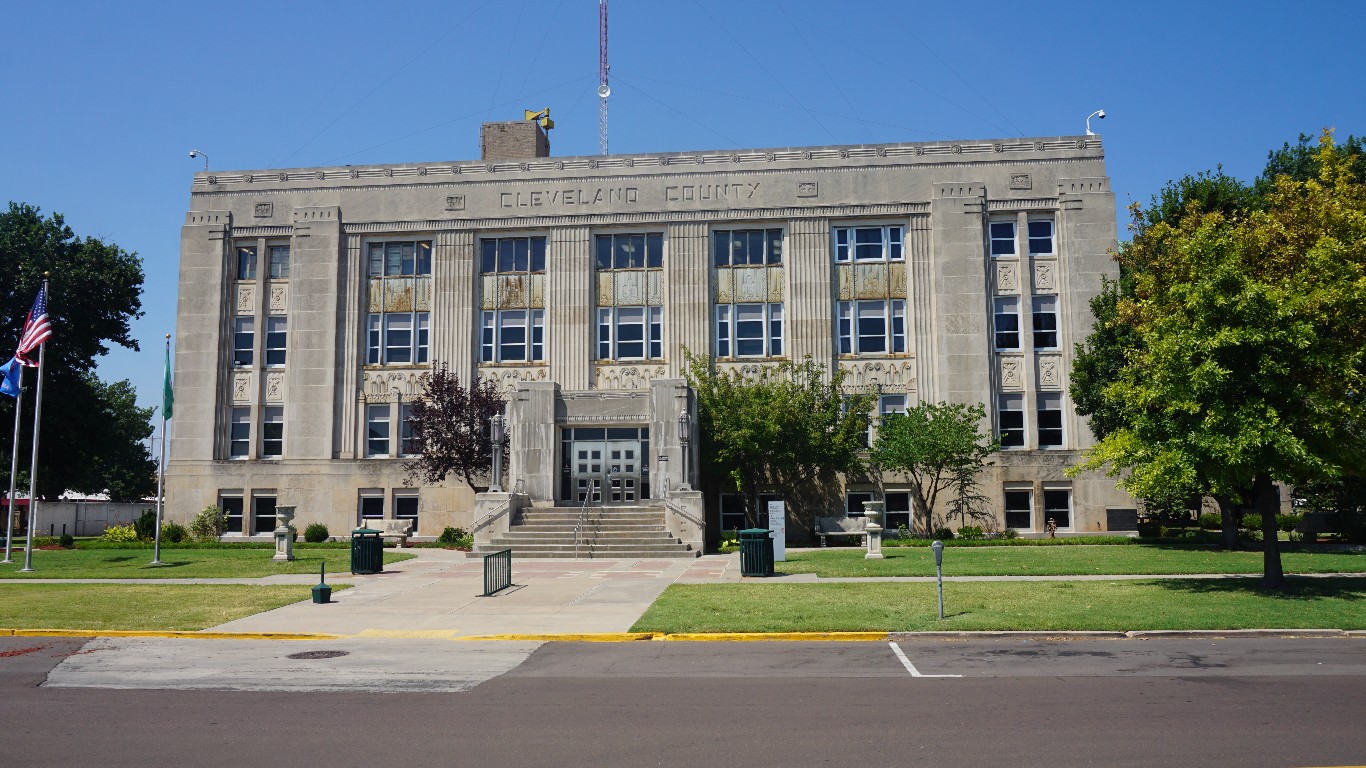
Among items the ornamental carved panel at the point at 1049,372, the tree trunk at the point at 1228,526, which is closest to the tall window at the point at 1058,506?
the ornamental carved panel at the point at 1049,372

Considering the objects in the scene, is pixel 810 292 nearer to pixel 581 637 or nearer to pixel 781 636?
pixel 781 636

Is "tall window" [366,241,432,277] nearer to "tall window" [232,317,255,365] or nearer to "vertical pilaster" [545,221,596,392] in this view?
"vertical pilaster" [545,221,596,392]

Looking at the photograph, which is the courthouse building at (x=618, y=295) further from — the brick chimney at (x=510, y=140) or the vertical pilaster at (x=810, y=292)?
the brick chimney at (x=510, y=140)

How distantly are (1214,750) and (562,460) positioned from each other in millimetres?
30371

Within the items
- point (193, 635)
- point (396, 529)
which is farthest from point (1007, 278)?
point (193, 635)

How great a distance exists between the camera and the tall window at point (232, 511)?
147 feet

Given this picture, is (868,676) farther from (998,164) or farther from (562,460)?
(998,164)

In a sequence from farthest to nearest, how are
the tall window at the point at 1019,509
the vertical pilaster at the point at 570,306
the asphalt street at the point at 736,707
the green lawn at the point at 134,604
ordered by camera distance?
the vertical pilaster at the point at 570,306
the tall window at the point at 1019,509
the green lawn at the point at 134,604
the asphalt street at the point at 736,707

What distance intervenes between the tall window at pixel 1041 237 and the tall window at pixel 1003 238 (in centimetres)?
78

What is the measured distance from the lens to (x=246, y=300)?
4631 centimetres

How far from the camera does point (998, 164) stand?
43531mm

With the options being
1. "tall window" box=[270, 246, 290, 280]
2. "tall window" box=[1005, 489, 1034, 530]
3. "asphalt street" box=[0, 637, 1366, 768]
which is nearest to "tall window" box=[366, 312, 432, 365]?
"tall window" box=[270, 246, 290, 280]

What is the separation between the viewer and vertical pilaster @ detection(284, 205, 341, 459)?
44.8m

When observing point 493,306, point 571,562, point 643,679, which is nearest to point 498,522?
point 571,562
